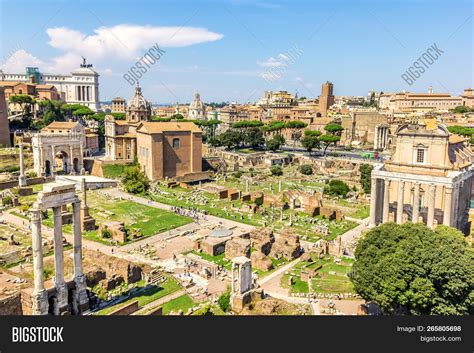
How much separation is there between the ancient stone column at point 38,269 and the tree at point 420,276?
49.0ft

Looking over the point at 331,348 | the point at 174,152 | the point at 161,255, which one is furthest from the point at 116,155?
the point at 331,348

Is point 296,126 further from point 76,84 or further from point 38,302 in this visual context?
point 38,302

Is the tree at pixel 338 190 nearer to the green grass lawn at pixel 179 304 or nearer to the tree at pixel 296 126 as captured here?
the green grass lawn at pixel 179 304

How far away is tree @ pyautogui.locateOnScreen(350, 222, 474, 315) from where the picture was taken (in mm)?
18031

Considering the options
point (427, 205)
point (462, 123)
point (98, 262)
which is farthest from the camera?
point (462, 123)

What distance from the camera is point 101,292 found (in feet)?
77.3

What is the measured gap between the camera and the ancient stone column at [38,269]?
18.6 metres

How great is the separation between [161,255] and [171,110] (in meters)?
142

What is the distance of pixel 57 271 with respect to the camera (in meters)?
20.0

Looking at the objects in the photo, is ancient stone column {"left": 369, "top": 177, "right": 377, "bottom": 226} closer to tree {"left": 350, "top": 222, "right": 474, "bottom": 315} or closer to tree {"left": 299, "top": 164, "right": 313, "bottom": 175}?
tree {"left": 350, "top": 222, "right": 474, "bottom": 315}

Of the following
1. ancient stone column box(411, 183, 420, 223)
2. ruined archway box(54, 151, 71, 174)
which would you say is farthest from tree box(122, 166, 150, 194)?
ancient stone column box(411, 183, 420, 223)

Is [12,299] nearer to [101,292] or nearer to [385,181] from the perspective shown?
[101,292]

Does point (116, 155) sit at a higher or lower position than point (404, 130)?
lower

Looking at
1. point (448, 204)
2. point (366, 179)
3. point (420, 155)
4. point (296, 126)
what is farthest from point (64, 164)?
point (296, 126)
